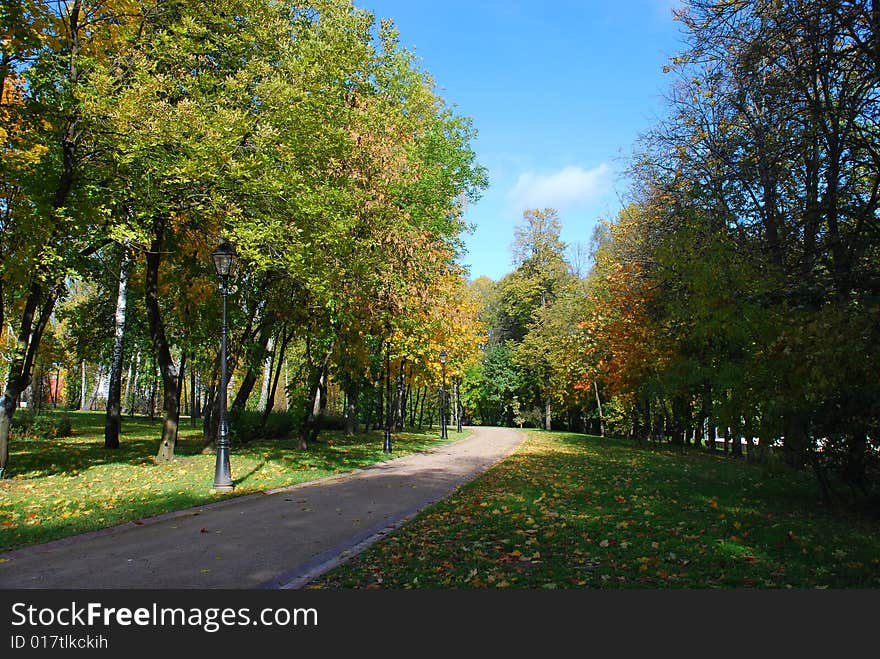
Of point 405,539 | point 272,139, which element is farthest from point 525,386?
point 405,539

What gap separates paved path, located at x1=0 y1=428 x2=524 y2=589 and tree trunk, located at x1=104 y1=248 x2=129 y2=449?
9681mm

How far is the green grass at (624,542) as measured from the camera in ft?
18.3

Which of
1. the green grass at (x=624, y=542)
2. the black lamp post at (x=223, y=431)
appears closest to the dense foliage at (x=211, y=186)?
the black lamp post at (x=223, y=431)

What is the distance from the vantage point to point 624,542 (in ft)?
23.0

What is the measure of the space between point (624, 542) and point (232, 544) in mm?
4819

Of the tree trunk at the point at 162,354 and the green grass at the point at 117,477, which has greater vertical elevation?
the tree trunk at the point at 162,354

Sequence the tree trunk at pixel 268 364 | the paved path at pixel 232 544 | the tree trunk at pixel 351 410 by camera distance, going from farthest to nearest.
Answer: the tree trunk at pixel 351 410 → the tree trunk at pixel 268 364 → the paved path at pixel 232 544

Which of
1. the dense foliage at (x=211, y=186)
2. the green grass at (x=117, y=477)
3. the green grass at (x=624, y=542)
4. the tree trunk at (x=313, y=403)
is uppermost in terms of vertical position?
the dense foliage at (x=211, y=186)

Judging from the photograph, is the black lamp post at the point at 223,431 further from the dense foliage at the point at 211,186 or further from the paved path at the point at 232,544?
the paved path at the point at 232,544

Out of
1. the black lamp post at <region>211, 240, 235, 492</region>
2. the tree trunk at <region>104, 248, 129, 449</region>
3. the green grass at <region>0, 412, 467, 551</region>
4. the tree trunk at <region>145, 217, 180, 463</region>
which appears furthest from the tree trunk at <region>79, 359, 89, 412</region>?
the black lamp post at <region>211, 240, 235, 492</region>

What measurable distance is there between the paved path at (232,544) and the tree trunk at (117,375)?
968cm

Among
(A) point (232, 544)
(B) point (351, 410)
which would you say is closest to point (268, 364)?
(B) point (351, 410)

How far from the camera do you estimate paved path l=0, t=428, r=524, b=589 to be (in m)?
5.86

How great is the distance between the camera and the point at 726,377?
10.1 metres
